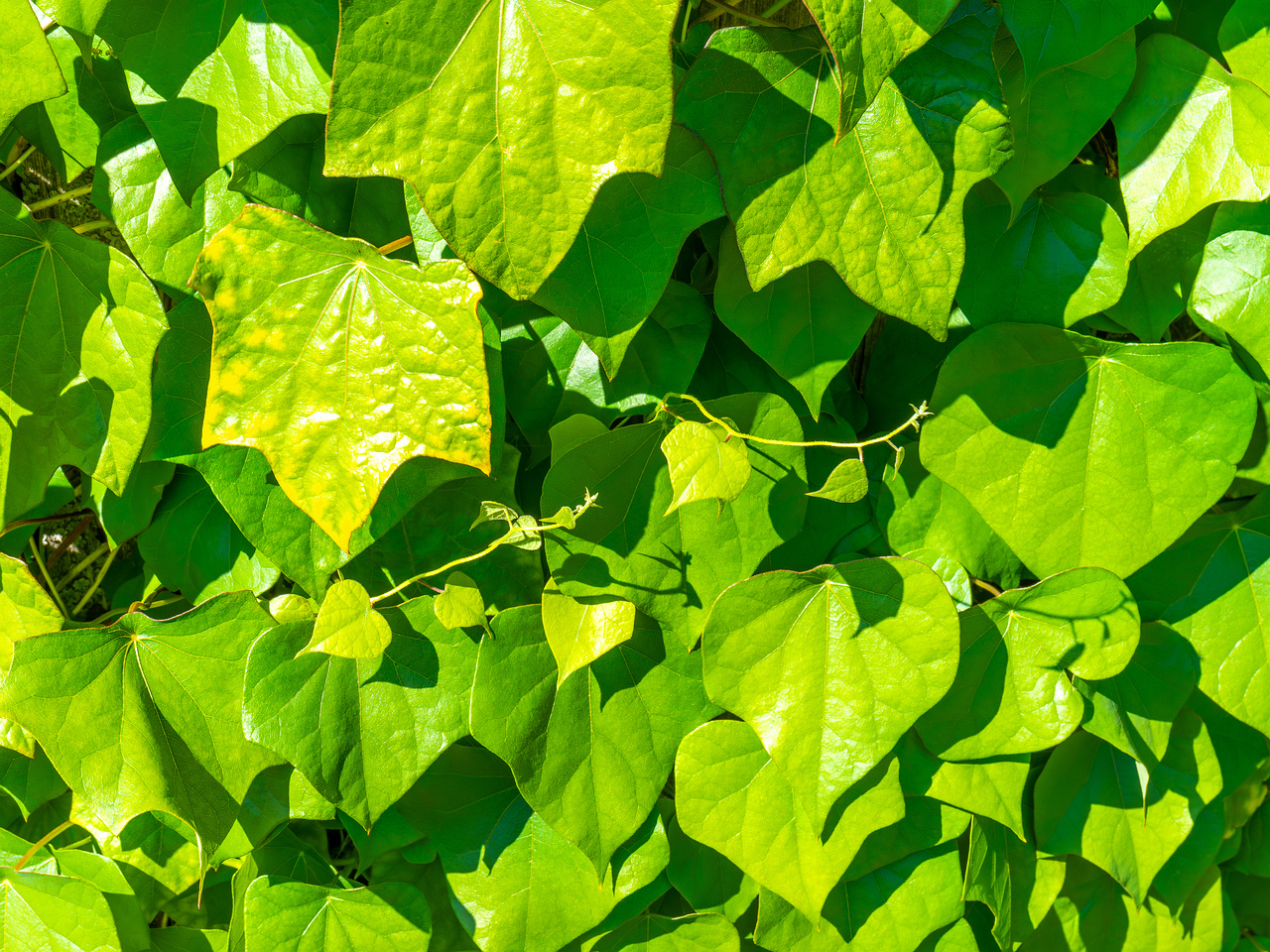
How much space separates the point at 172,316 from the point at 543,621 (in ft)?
1.85

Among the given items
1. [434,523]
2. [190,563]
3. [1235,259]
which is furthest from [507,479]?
[1235,259]

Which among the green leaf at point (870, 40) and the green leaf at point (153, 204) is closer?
the green leaf at point (870, 40)

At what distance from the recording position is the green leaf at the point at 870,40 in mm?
687

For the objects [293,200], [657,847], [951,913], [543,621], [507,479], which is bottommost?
[951,913]

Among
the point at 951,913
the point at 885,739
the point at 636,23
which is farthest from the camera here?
the point at 951,913

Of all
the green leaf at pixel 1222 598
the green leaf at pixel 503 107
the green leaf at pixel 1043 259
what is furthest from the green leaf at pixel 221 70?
the green leaf at pixel 1222 598

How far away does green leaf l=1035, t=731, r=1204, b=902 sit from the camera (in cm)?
121

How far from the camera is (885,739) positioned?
938 mm

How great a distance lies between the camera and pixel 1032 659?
1.02 m

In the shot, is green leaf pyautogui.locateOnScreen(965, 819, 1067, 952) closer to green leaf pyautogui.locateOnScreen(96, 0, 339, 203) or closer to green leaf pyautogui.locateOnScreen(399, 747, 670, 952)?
green leaf pyautogui.locateOnScreen(399, 747, 670, 952)

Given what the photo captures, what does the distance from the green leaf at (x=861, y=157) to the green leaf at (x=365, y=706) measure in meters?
0.58

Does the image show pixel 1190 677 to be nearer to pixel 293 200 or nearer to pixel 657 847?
pixel 657 847

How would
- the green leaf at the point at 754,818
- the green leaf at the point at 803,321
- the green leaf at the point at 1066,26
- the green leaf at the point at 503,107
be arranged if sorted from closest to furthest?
the green leaf at the point at 503,107 < the green leaf at the point at 1066,26 < the green leaf at the point at 803,321 < the green leaf at the point at 754,818

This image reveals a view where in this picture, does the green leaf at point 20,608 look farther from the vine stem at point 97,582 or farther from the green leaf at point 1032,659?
the green leaf at point 1032,659
